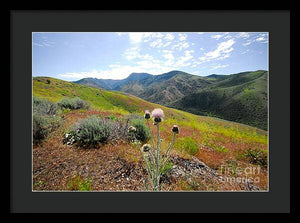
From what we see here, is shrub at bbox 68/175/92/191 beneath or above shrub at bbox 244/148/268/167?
beneath

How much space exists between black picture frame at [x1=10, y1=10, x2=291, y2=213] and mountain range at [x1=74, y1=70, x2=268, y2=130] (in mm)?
178

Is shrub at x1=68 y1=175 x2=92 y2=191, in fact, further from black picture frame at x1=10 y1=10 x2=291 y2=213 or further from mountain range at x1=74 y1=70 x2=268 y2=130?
mountain range at x1=74 y1=70 x2=268 y2=130

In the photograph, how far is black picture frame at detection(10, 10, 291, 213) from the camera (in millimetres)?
1213

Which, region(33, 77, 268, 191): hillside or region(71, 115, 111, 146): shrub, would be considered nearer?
region(33, 77, 268, 191): hillside

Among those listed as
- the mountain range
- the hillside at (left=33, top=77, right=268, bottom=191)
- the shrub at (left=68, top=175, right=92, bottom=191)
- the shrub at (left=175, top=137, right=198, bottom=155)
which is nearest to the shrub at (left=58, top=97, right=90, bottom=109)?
the mountain range

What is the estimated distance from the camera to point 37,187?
50.2 inches

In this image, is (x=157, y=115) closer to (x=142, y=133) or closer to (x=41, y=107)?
(x=142, y=133)
